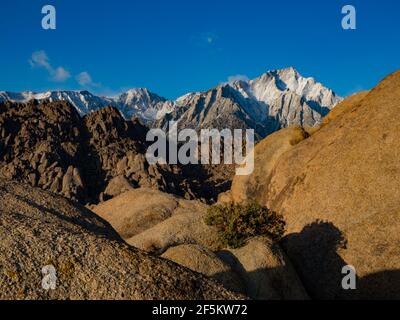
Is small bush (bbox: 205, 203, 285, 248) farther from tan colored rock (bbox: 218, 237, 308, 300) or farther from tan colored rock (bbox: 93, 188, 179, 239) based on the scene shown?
tan colored rock (bbox: 93, 188, 179, 239)

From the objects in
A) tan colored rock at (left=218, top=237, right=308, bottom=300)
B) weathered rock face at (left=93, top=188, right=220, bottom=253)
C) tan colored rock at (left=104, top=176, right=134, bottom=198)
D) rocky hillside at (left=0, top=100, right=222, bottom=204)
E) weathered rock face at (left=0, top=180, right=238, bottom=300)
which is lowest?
weathered rock face at (left=0, top=180, right=238, bottom=300)

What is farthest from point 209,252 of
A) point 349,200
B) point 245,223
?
point 349,200

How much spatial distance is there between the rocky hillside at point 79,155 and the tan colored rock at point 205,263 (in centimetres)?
9585

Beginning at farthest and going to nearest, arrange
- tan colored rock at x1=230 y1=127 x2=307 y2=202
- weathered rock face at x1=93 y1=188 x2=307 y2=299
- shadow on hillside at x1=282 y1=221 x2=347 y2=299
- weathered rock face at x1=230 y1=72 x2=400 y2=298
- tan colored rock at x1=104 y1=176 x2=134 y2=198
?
tan colored rock at x1=104 y1=176 x2=134 y2=198
tan colored rock at x1=230 y1=127 x2=307 y2=202
shadow on hillside at x1=282 y1=221 x2=347 y2=299
weathered rock face at x1=230 y1=72 x2=400 y2=298
weathered rock face at x1=93 y1=188 x2=307 y2=299

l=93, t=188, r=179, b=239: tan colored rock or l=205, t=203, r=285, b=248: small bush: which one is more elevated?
l=93, t=188, r=179, b=239: tan colored rock

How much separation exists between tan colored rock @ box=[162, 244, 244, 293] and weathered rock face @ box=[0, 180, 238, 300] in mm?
11353

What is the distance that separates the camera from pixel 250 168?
47.3 meters

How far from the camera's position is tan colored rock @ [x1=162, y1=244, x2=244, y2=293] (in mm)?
24609

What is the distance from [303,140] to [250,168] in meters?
5.97

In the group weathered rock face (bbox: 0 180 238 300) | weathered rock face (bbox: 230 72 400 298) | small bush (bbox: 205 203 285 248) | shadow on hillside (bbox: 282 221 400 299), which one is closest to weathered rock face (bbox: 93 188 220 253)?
small bush (bbox: 205 203 285 248)

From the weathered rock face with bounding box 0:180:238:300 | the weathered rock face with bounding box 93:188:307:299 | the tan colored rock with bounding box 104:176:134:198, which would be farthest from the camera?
the tan colored rock with bounding box 104:176:134:198

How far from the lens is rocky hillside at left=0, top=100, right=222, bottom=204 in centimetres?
13788

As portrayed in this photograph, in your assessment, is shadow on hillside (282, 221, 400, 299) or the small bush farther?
the small bush

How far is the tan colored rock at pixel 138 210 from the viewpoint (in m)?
46.9
